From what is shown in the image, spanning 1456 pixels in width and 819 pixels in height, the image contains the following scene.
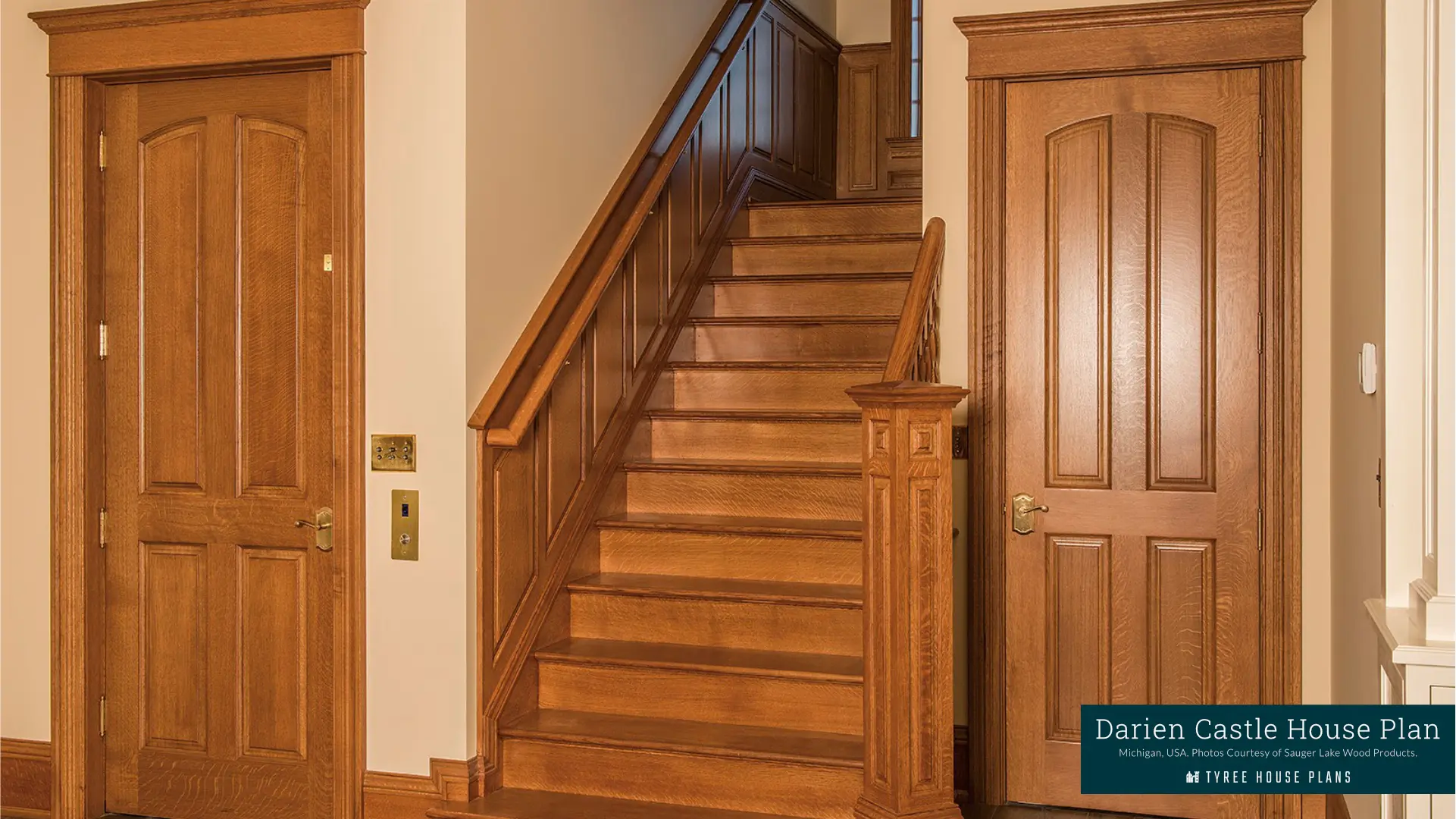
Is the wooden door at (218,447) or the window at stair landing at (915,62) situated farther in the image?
the window at stair landing at (915,62)

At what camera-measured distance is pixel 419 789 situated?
3.77 meters

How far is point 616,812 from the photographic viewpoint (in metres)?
3.60

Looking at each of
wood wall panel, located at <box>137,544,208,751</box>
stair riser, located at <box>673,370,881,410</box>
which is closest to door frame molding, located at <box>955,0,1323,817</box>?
stair riser, located at <box>673,370,881,410</box>

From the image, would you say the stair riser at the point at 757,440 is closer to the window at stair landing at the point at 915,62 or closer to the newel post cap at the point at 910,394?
the newel post cap at the point at 910,394

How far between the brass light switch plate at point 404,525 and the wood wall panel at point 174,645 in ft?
2.34

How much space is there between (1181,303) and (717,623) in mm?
1768

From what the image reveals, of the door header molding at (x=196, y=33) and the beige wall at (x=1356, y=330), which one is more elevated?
the door header molding at (x=196, y=33)

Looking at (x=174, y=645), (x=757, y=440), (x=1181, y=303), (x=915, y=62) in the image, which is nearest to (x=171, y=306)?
(x=174, y=645)

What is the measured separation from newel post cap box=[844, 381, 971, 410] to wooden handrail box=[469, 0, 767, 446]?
1090 mm

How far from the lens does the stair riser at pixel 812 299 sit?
210 inches

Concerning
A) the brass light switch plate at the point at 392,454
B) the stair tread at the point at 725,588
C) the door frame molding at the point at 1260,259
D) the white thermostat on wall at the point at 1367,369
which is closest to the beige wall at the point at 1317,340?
the door frame molding at the point at 1260,259

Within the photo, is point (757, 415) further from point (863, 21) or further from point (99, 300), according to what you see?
point (863, 21)

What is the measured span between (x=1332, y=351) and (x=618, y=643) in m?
2.37

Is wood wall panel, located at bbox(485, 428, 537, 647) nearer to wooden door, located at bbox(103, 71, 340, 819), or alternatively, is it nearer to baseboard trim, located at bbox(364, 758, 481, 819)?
baseboard trim, located at bbox(364, 758, 481, 819)
